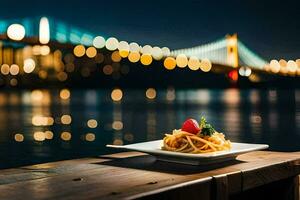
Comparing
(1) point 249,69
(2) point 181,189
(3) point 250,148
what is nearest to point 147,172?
(2) point 181,189

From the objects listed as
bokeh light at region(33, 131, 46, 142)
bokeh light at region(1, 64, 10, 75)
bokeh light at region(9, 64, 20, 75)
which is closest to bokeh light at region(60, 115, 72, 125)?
bokeh light at region(33, 131, 46, 142)

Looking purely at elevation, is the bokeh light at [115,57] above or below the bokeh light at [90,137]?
above

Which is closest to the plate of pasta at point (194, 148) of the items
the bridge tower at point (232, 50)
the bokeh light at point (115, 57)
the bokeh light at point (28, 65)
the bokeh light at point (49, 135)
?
the bokeh light at point (49, 135)

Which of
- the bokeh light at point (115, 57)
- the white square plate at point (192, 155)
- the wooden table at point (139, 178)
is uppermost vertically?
the bokeh light at point (115, 57)

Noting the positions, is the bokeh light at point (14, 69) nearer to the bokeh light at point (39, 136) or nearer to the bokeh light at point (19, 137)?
the bokeh light at point (39, 136)

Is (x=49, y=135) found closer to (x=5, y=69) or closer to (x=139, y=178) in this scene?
(x=139, y=178)

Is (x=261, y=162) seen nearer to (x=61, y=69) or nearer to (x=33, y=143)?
(x=33, y=143)

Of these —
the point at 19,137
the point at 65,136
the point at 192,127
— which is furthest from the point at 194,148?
the point at 65,136

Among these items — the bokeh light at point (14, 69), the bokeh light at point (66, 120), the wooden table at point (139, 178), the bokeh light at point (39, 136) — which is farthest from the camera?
the bokeh light at point (14, 69)
